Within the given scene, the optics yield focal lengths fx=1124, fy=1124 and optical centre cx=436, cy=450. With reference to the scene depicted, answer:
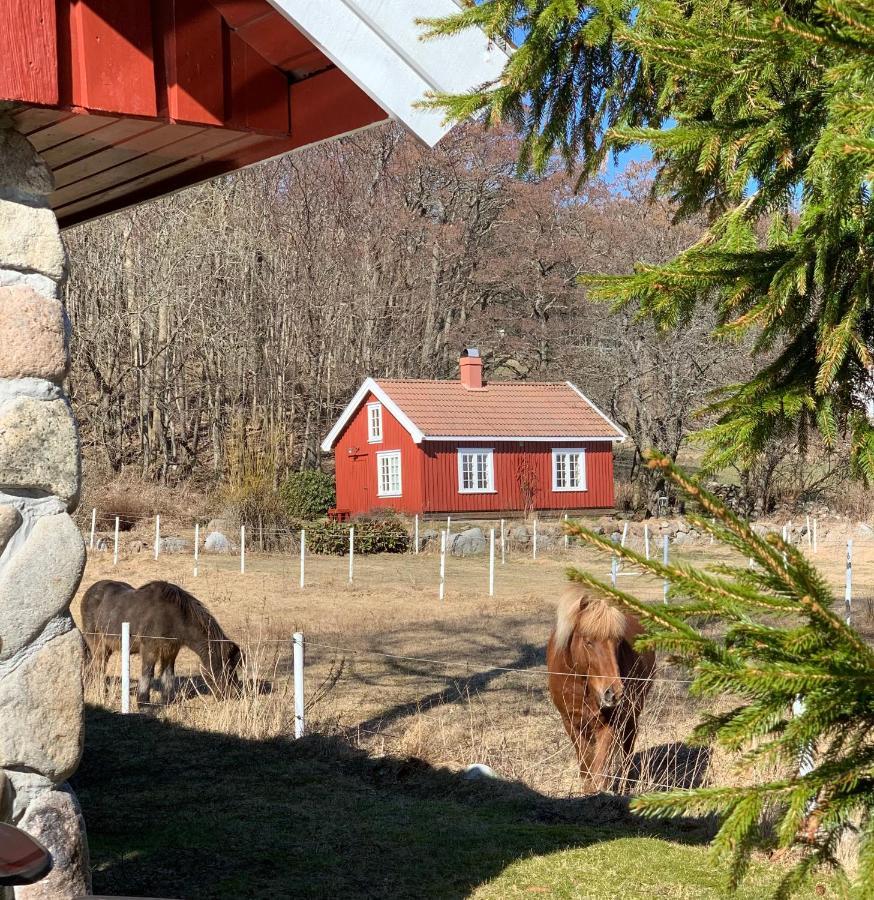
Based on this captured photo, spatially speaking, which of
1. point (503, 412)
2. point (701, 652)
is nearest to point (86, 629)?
point (701, 652)

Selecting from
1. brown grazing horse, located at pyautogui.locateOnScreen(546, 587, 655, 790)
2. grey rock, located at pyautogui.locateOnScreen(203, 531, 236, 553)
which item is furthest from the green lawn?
grey rock, located at pyautogui.locateOnScreen(203, 531, 236, 553)

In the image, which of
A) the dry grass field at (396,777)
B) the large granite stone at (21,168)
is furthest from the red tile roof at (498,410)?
the large granite stone at (21,168)

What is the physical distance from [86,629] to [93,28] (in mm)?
8921

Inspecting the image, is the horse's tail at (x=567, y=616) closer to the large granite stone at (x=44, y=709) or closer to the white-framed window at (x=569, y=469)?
the large granite stone at (x=44, y=709)

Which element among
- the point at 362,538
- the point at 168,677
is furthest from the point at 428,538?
the point at 168,677

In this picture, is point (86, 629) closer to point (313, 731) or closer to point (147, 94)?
point (313, 731)

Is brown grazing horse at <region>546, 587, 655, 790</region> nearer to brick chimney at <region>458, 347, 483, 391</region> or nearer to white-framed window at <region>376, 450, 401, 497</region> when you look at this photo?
white-framed window at <region>376, 450, 401, 497</region>

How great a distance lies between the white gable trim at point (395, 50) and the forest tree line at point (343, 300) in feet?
93.3

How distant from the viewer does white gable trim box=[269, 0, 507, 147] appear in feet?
11.2

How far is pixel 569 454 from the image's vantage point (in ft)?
121

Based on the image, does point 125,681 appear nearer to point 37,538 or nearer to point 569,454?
point 37,538

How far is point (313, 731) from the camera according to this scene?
8562mm

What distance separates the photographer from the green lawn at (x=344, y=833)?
4.68 metres

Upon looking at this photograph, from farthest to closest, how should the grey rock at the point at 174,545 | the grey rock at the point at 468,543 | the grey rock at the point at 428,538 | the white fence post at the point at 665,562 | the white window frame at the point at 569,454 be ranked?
the white window frame at the point at 569,454
the grey rock at the point at 428,538
the grey rock at the point at 468,543
the grey rock at the point at 174,545
the white fence post at the point at 665,562
